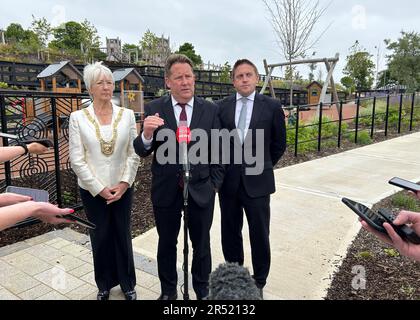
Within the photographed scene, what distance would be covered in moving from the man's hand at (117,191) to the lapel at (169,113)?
1.93 feet

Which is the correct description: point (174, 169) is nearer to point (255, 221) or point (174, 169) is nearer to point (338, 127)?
point (255, 221)

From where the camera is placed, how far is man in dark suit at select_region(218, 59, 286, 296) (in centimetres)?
279

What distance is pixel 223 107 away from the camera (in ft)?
9.57

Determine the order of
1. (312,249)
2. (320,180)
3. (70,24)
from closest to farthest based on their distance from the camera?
1. (312,249)
2. (320,180)
3. (70,24)

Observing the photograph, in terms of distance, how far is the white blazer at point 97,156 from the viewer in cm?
260

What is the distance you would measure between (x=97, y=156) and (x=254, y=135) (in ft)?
4.01

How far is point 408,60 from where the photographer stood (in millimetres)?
24359

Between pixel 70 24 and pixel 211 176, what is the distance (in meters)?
35.6

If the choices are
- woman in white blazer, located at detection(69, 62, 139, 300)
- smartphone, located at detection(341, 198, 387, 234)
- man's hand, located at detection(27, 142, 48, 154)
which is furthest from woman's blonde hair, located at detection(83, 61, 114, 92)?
smartphone, located at detection(341, 198, 387, 234)

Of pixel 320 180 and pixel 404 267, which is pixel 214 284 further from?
pixel 320 180

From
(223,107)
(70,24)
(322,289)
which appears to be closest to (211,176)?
(223,107)

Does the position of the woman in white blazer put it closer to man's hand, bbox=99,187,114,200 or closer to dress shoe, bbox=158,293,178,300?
man's hand, bbox=99,187,114,200

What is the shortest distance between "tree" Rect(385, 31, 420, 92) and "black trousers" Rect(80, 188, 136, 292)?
25.4 metres

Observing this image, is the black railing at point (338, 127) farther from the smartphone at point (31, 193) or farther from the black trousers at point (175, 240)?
the smartphone at point (31, 193)
